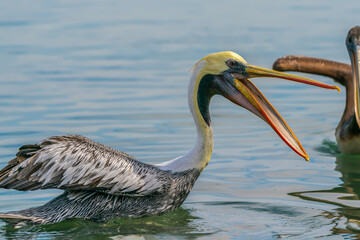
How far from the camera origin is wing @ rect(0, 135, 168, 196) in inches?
245

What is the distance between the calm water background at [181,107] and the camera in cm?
670

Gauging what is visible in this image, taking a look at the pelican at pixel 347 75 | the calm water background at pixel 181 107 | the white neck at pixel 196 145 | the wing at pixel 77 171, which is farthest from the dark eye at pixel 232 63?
the pelican at pixel 347 75

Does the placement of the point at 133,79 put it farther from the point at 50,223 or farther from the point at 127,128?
the point at 50,223

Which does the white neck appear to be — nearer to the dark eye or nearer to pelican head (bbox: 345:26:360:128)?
the dark eye

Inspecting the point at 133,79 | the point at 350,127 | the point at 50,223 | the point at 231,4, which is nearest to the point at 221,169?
the point at 350,127

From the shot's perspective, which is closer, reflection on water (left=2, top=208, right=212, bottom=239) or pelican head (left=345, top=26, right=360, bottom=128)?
reflection on water (left=2, top=208, right=212, bottom=239)

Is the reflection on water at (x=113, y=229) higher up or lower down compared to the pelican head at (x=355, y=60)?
lower down

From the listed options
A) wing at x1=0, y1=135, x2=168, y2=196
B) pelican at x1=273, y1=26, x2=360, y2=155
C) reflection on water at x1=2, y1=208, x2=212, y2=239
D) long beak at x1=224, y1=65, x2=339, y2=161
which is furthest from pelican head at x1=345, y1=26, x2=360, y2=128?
wing at x1=0, y1=135, x2=168, y2=196

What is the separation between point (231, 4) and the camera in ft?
77.0

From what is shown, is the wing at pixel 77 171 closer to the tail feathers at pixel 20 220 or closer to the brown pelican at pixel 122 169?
the brown pelican at pixel 122 169

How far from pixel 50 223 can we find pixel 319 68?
529 cm

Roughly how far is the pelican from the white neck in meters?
2.71

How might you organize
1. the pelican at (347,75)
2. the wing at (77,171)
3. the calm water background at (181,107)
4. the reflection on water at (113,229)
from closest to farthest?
1. the wing at (77,171)
2. the reflection on water at (113,229)
3. the calm water background at (181,107)
4. the pelican at (347,75)

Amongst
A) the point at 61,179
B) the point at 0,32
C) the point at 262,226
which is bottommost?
the point at 262,226
